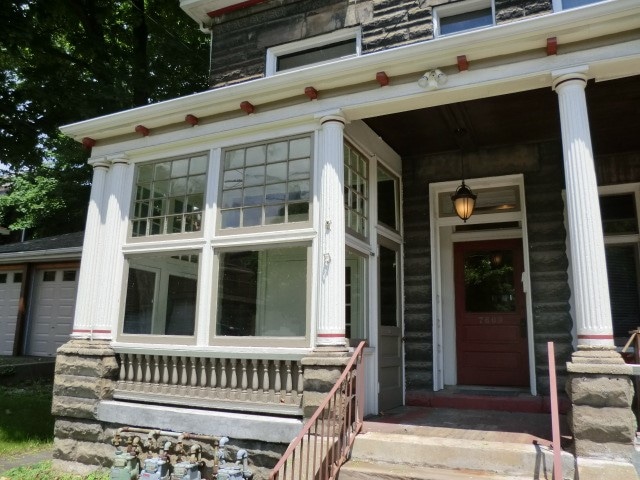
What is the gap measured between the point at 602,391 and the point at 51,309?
12075 millimetres

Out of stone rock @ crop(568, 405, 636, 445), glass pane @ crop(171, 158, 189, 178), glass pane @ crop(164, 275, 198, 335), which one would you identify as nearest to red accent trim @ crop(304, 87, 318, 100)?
glass pane @ crop(171, 158, 189, 178)

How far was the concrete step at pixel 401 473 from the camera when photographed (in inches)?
141

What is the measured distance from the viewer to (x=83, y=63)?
10562 mm

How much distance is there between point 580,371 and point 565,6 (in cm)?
426

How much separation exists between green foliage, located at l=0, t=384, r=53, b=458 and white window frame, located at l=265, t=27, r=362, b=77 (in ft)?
18.8

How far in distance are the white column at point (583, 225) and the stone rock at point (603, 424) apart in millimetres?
445

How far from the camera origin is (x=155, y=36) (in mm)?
11867

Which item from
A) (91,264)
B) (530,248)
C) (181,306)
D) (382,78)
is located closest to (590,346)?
(530,248)

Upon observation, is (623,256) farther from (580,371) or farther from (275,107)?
(275,107)

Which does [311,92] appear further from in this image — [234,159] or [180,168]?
[180,168]

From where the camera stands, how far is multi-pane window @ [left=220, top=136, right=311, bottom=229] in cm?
506

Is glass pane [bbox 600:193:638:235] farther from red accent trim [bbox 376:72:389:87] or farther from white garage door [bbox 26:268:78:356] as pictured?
white garage door [bbox 26:268:78:356]

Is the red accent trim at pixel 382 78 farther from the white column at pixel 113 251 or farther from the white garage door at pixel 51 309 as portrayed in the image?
the white garage door at pixel 51 309

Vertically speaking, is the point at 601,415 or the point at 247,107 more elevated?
the point at 247,107
